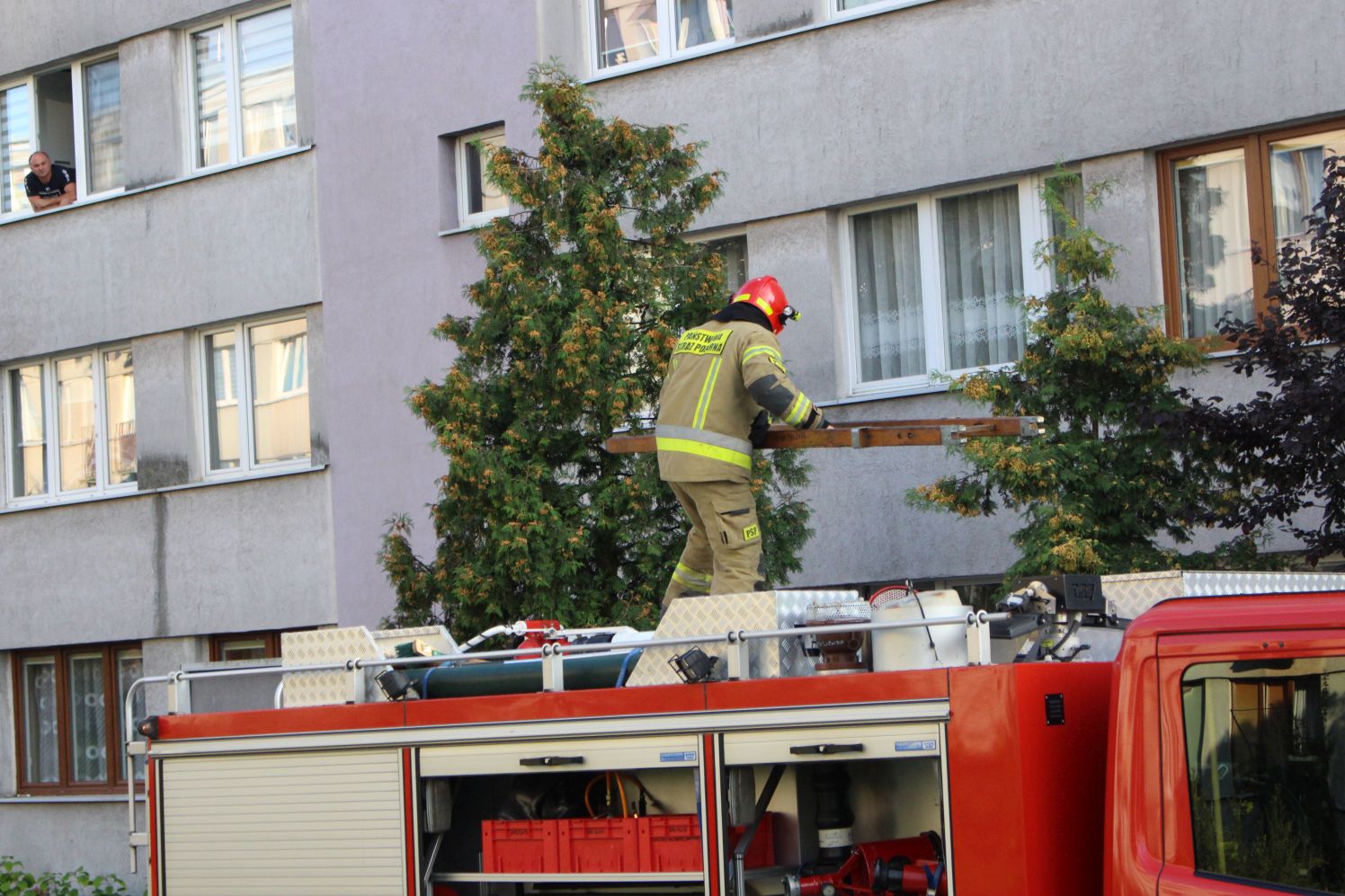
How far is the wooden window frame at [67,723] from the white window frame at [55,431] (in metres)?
1.54

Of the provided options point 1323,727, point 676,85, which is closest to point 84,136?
point 676,85

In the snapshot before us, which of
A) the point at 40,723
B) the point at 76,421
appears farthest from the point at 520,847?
the point at 40,723

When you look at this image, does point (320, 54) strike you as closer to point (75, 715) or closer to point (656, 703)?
point (75, 715)

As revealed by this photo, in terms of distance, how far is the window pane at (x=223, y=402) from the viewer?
57.1ft

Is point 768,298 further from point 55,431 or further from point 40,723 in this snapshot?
point 40,723

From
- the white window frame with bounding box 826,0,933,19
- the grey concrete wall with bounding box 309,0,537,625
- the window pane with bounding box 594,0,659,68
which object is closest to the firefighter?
the white window frame with bounding box 826,0,933,19

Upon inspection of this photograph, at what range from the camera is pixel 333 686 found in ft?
22.6

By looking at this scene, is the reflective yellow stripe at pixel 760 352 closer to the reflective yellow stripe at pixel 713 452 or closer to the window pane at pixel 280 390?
the reflective yellow stripe at pixel 713 452

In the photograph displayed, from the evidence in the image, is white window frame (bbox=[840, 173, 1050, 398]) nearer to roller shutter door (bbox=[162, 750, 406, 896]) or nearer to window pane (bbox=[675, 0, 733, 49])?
window pane (bbox=[675, 0, 733, 49])

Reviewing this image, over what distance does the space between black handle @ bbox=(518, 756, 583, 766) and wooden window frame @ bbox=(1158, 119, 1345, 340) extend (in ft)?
20.9

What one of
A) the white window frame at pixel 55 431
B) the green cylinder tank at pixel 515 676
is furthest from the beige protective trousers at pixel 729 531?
the white window frame at pixel 55 431

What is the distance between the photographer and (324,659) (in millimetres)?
6957

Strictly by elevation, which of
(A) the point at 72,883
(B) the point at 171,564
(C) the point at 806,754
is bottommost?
(A) the point at 72,883

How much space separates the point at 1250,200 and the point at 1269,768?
7.85m
